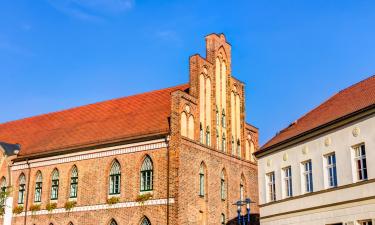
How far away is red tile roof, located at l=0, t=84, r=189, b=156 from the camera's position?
117 feet

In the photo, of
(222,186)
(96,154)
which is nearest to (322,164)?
(222,186)

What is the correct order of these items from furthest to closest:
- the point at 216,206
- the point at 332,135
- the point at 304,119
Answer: the point at 216,206
the point at 304,119
the point at 332,135

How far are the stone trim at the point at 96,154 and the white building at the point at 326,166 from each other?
21.2ft

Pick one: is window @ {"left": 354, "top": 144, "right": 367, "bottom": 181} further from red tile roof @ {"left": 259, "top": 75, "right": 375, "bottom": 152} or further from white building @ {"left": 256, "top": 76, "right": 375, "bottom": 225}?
red tile roof @ {"left": 259, "top": 75, "right": 375, "bottom": 152}

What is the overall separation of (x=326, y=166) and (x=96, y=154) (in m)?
16.2

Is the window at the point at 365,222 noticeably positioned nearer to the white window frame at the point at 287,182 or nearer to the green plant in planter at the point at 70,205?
the white window frame at the point at 287,182

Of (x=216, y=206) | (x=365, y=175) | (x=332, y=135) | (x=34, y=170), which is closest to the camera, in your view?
(x=365, y=175)

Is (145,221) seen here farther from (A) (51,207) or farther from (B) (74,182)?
(A) (51,207)

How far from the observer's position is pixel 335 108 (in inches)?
1090

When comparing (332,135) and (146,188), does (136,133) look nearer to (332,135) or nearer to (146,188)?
(146,188)

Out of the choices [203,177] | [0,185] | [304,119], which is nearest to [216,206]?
[203,177]

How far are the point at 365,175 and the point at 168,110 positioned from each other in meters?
15.5

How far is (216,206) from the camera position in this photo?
35.6 meters

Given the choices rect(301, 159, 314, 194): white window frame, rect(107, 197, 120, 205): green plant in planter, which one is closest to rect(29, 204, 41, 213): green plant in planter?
rect(107, 197, 120, 205): green plant in planter
